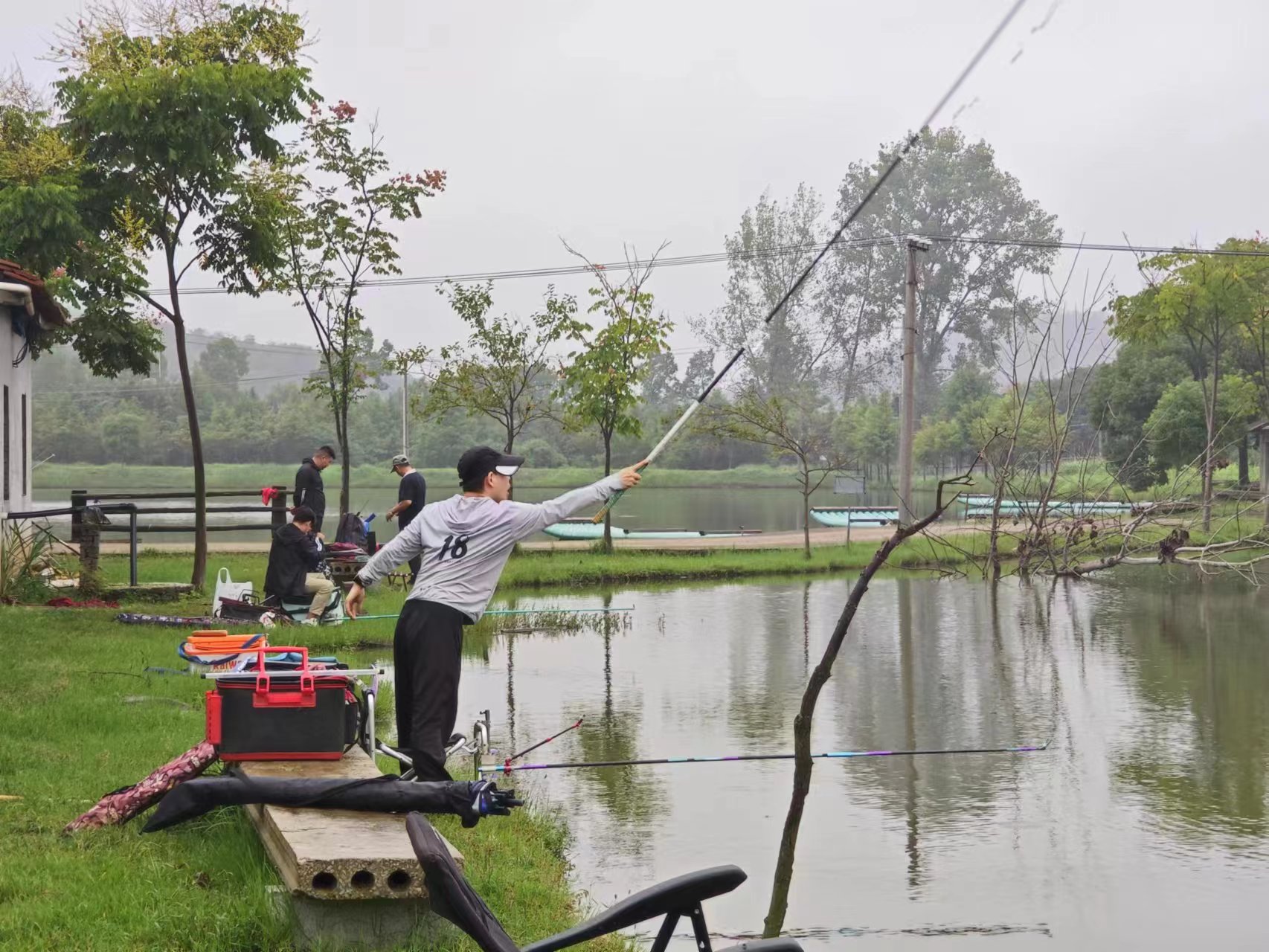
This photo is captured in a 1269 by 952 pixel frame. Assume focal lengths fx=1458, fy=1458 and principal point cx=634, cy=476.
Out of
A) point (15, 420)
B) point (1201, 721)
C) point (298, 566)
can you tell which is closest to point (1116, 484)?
point (1201, 721)

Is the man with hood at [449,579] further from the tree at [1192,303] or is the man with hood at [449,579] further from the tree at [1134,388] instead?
the tree at [1134,388]

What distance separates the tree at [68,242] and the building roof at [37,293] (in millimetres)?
573

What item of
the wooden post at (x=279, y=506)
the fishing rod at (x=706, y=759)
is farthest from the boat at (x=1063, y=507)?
the wooden post at (x=279, y=506)

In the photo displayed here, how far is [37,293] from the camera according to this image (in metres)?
16.1

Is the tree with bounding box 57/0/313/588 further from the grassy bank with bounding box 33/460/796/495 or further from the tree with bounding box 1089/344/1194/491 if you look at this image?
the grassy bank with bounding box 33/460/796/495

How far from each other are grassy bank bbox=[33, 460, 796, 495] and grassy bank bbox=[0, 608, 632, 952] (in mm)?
60506

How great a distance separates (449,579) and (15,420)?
12.5m

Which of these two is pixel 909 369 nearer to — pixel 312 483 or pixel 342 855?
pixel 312 483

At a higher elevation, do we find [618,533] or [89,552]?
[89,552]

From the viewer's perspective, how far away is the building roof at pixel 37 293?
1570 centimetres

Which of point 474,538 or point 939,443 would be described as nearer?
point 474,538

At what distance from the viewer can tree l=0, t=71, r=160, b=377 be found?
54.6 feet

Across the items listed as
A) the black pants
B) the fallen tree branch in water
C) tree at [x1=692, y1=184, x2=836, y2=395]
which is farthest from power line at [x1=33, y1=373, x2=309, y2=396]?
the fallen tree branch in water

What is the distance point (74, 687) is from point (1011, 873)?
659 centimetres
